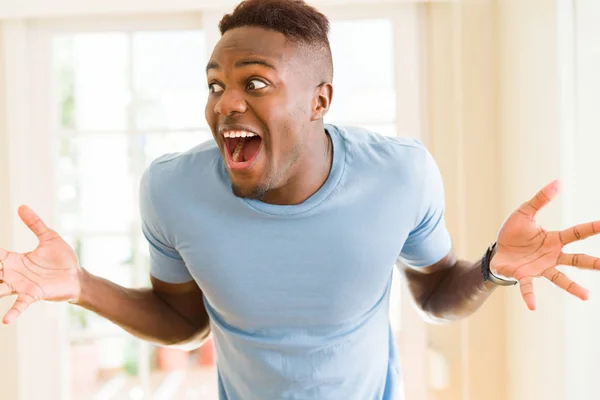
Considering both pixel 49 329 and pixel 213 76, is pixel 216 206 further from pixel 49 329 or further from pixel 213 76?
pixel 49 329

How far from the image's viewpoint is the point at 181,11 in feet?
8.04

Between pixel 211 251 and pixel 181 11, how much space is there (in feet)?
4.69

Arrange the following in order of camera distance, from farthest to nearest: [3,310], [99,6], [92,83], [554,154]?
[92,83] < [3,310] < [99,6] < [554,154]

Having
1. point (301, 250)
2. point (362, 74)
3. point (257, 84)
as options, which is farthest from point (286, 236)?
point (362, 74)

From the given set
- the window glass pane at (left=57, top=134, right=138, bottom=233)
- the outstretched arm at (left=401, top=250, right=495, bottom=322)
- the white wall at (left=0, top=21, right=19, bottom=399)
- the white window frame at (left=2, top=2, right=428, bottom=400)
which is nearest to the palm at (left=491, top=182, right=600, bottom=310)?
the outstretched arm at (left=401, top=250, right=495, bottom=322)

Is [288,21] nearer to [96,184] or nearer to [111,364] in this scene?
[96,184]

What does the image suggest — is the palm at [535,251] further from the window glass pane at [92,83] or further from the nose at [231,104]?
the window glass pane at [92,83]

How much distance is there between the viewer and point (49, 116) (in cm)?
255

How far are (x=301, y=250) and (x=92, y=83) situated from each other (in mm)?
1686

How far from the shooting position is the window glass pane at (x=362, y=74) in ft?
8.28

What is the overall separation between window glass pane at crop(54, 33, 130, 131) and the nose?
1.52m

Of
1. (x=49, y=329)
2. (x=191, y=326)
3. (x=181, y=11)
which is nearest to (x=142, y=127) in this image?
(x=181, y=11)

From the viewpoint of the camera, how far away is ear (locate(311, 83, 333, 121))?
4.21 ft

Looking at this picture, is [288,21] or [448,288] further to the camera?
[448,288]
